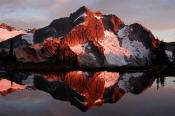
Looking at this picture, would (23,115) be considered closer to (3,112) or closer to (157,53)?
(3,112)

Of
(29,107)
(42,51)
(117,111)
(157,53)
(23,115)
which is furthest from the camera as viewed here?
(42,51)


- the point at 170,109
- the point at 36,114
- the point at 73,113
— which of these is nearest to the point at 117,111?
the point at 73,113

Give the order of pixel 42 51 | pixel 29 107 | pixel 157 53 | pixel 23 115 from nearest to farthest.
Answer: pixel 23 115 → pixel 29 107 → pixel 157 53 → pixel 42 51

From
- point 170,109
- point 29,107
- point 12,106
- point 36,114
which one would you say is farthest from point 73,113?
point 170,109

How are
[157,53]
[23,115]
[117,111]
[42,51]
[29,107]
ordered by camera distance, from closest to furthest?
[23,115] < [117,111] < [29,107] < [157,53] < [42,51]

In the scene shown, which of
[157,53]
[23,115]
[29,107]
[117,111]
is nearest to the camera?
[23,115]

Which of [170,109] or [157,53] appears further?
[157,53]

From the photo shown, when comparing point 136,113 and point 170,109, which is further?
point 170,109

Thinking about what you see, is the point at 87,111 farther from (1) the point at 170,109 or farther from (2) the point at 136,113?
(1) the point at 170,109
